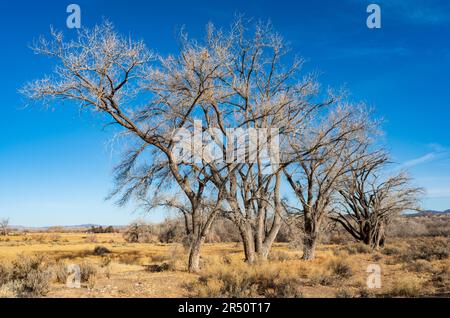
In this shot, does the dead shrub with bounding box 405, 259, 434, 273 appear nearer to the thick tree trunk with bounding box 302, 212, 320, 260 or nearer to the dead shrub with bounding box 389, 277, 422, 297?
the thick tree trunk with bounding box 302, 212, 320, 260

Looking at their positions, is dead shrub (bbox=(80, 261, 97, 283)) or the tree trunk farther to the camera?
the tree trunk

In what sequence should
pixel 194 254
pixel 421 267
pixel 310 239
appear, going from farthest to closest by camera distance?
pixel 310 239 → pixel 421 267 → pixel 194 254

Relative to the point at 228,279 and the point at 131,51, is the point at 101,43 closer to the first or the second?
the point at 131,51

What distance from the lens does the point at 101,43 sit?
36.0 feet

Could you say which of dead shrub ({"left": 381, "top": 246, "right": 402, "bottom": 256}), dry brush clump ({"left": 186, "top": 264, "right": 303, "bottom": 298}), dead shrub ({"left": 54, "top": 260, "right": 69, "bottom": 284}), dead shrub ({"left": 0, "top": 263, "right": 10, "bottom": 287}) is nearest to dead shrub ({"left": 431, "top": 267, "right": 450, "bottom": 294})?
dry brush clump ({"left": 186, "top": 264, "right": 303, "bottom": 298})

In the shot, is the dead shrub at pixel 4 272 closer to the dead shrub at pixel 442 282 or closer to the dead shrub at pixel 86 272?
the dead shrub at pixel 86 272

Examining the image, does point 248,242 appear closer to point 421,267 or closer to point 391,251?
point 421,267

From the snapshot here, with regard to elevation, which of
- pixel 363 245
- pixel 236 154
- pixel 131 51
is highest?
pixel 131 51

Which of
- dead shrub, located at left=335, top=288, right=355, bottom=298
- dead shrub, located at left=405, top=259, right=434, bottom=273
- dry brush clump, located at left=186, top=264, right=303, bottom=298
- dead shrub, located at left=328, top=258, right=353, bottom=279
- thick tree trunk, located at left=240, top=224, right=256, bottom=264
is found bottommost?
dead shrub, located at left=405, top=259, right=434, bottom=273

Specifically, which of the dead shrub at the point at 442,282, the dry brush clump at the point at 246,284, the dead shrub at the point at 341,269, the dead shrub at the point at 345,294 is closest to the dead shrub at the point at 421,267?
the dead shrub at the point at 442,282

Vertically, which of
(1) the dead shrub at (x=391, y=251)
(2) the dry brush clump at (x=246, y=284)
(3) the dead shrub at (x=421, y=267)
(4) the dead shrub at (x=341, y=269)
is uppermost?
(2) the dry brush clump at (x=246, y=284)

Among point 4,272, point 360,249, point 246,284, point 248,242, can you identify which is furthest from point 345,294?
point 360,249
